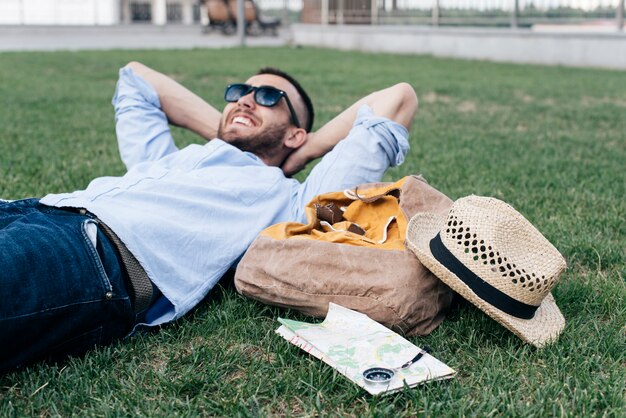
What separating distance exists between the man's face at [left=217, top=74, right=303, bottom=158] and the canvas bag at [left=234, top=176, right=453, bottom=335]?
606 millimetres

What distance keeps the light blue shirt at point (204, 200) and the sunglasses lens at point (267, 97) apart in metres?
0.29

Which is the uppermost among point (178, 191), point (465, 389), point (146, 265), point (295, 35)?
point (295, 35)

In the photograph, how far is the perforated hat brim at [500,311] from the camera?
2498mm

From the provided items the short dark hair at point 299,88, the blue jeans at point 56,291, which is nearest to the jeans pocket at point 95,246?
the blue jeans at point 56,291

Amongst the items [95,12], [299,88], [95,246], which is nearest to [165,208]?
[95,246]

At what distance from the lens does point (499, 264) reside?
97.6 inches

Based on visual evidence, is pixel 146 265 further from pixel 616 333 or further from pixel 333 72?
pixel 333 72

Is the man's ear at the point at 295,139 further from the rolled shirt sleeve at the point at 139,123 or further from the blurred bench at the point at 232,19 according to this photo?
the blurred bench at the point at 232,19

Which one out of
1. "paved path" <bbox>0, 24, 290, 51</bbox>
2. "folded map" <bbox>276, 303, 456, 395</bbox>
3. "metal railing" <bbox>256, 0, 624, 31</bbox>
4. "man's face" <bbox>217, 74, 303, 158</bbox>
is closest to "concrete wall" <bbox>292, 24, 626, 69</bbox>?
"metal railing" <bbox>256, 0, 624, 31</bbox>

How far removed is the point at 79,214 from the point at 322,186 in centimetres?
99

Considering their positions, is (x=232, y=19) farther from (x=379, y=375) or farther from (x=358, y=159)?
(x=379, y=375)

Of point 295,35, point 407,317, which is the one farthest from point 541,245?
point 295,35

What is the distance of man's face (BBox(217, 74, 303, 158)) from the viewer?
348 cm

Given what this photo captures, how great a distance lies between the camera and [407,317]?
2590 millimetres
